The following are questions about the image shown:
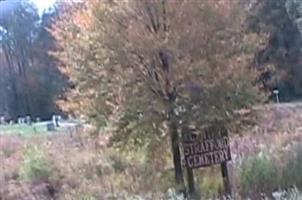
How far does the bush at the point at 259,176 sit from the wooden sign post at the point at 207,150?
28cm

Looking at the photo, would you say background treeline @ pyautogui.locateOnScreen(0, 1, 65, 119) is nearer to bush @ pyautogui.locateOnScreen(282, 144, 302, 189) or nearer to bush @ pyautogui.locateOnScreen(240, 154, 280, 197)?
bush @ pyautogui.locateOnScreen(240, 154, 280, 197)

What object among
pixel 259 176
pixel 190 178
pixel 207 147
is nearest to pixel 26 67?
pixel 190 178

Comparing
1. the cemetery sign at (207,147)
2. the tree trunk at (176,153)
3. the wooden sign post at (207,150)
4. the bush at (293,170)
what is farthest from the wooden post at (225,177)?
the bush at (293,170)

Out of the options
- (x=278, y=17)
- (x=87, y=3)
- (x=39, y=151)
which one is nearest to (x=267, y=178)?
(x=87, y=3)

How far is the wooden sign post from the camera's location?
11.5m

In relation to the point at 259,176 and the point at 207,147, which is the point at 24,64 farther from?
the point at 259,176

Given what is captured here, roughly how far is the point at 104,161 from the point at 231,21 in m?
4.88

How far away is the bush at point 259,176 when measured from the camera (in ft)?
36.3

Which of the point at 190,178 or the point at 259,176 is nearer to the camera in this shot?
the point at 259,176

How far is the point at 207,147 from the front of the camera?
11594 millimetres

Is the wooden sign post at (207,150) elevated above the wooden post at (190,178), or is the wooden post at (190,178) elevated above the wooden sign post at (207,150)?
the wooden sign post at (207,150)

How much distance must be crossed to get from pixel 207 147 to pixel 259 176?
2.96ft

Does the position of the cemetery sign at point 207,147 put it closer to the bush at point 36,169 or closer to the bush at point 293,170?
the bush at point 293,170

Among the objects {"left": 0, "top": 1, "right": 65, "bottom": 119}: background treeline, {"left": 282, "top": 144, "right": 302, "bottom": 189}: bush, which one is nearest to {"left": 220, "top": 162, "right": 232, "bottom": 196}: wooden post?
{"left": 282, "top": 144, "right": 302, "bottom": 189}: bush
